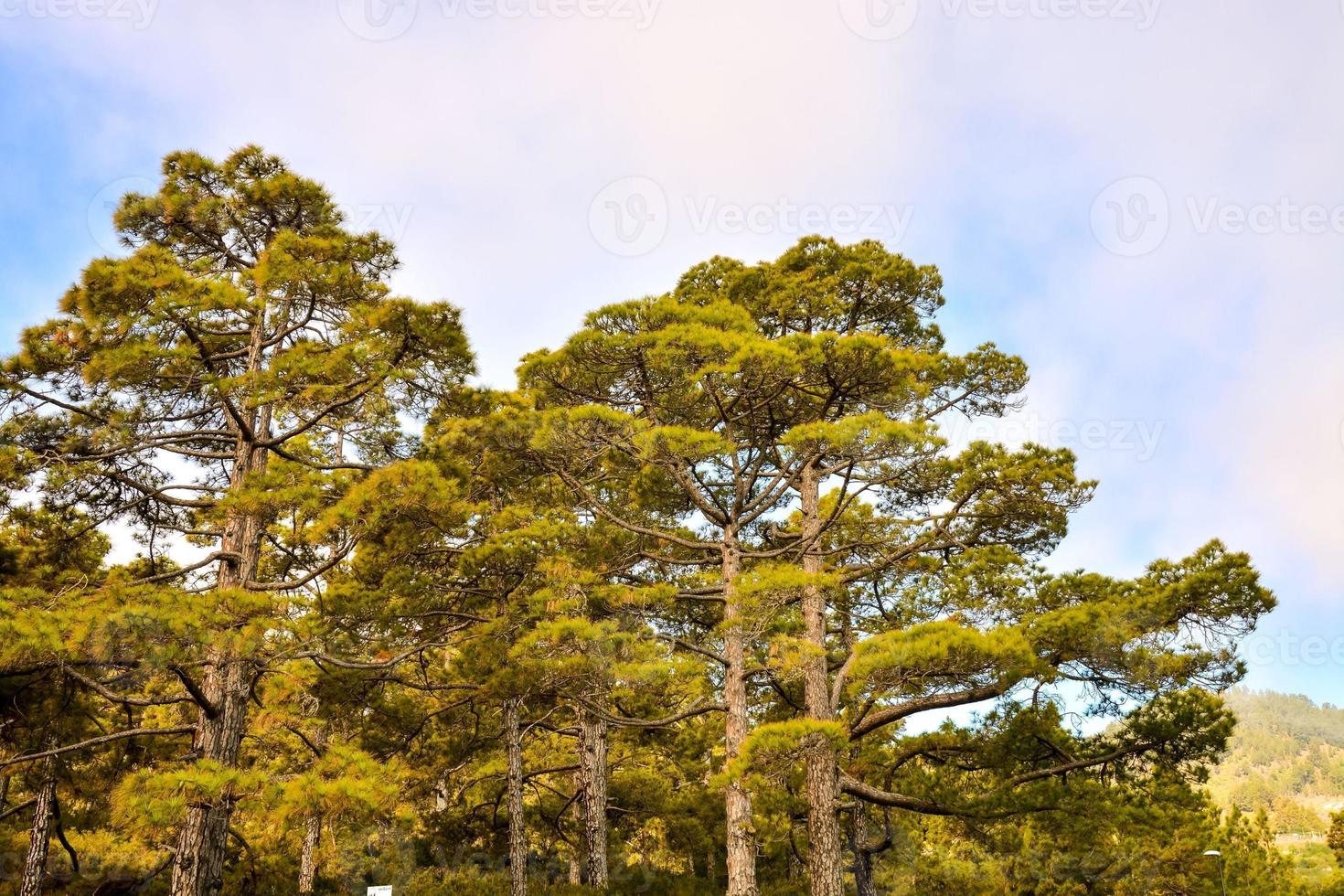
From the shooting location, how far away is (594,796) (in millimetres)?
15969

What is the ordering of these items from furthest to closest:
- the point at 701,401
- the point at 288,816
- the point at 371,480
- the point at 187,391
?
the point at 701,401
the point at 187,391
the point at 371,480
the point at 288,816

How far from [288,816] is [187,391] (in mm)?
5574

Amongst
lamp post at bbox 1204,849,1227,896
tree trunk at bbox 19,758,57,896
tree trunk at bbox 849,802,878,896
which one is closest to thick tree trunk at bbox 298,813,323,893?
tree trunk at bbox 19,758,57,896

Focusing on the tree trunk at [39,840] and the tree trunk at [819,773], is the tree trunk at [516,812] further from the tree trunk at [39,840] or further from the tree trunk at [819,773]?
the tree trunk at [39,840]

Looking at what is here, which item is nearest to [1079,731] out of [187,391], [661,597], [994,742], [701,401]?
[994,742]

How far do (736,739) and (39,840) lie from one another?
36.8 ft

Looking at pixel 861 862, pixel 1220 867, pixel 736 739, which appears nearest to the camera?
pixel 736 739

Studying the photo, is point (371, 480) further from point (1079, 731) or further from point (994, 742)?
point (1079, 731)

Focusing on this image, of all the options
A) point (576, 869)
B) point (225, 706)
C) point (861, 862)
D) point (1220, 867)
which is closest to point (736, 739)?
point (225, 706)

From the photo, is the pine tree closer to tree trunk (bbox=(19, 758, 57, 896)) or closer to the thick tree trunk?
tree trunk (bbox=(19, 758, 57, 896))

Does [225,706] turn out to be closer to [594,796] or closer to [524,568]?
[524,568]

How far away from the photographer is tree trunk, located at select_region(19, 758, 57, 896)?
478 inches

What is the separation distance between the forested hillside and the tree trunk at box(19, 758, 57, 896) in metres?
0.05

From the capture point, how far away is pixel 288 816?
7.43 meters
